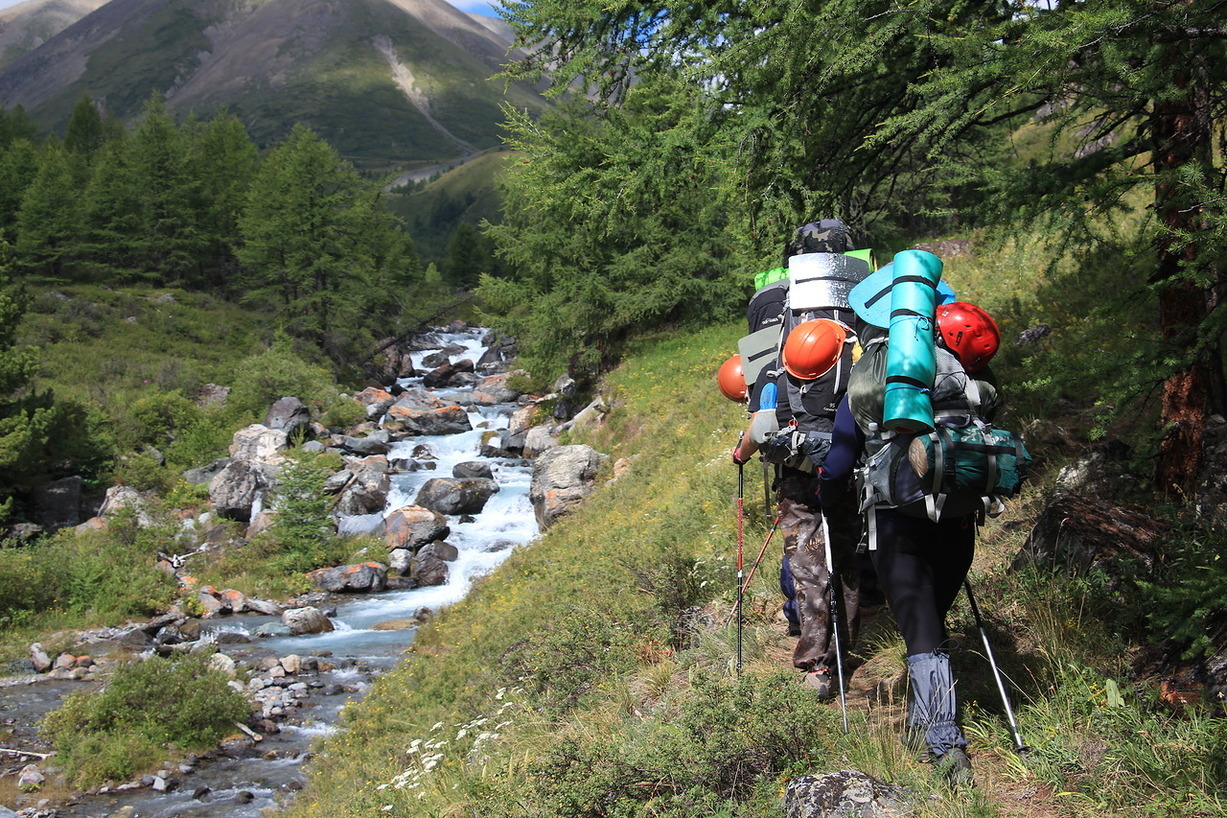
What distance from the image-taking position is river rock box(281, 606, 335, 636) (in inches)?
661

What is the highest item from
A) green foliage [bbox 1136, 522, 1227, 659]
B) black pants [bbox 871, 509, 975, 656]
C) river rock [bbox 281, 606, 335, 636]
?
black pants [bbox 871, 509, 975, 656]

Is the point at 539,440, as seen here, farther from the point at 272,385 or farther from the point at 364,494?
the point at 272,385

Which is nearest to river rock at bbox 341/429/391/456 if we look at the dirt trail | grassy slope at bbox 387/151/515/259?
the dirt trail

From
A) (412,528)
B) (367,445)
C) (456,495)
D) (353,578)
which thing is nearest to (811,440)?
(353,578)

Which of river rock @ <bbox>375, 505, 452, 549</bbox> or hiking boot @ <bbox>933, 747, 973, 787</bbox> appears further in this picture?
river rock @ <bbox>375, 505, 452, 549</bbox>

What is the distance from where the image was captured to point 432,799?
4.94 meters

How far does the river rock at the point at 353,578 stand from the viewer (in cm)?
1934

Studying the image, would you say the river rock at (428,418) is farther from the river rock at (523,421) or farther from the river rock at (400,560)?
the river rock at (400,560)

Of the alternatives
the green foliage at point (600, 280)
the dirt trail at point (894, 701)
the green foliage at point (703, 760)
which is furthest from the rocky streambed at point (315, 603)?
the dirt trail at point (894, 701)

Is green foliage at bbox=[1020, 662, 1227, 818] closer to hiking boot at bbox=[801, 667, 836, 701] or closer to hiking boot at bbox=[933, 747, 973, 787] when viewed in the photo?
hiking boot at bbox=[933, 747, 973, 787]

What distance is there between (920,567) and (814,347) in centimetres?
120

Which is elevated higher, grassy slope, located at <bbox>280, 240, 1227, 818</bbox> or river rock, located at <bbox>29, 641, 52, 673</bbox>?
grassy slope, located at <bbox>280, 240, 1227, 818</bbox>

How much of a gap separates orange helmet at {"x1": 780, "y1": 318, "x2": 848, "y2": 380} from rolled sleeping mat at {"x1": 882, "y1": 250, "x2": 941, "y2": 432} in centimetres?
71

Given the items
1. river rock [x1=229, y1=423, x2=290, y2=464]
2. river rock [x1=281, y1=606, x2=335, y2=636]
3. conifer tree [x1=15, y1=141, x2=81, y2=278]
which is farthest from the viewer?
conifer tree [x1=15, y1=141, x2=81, y2=278]
